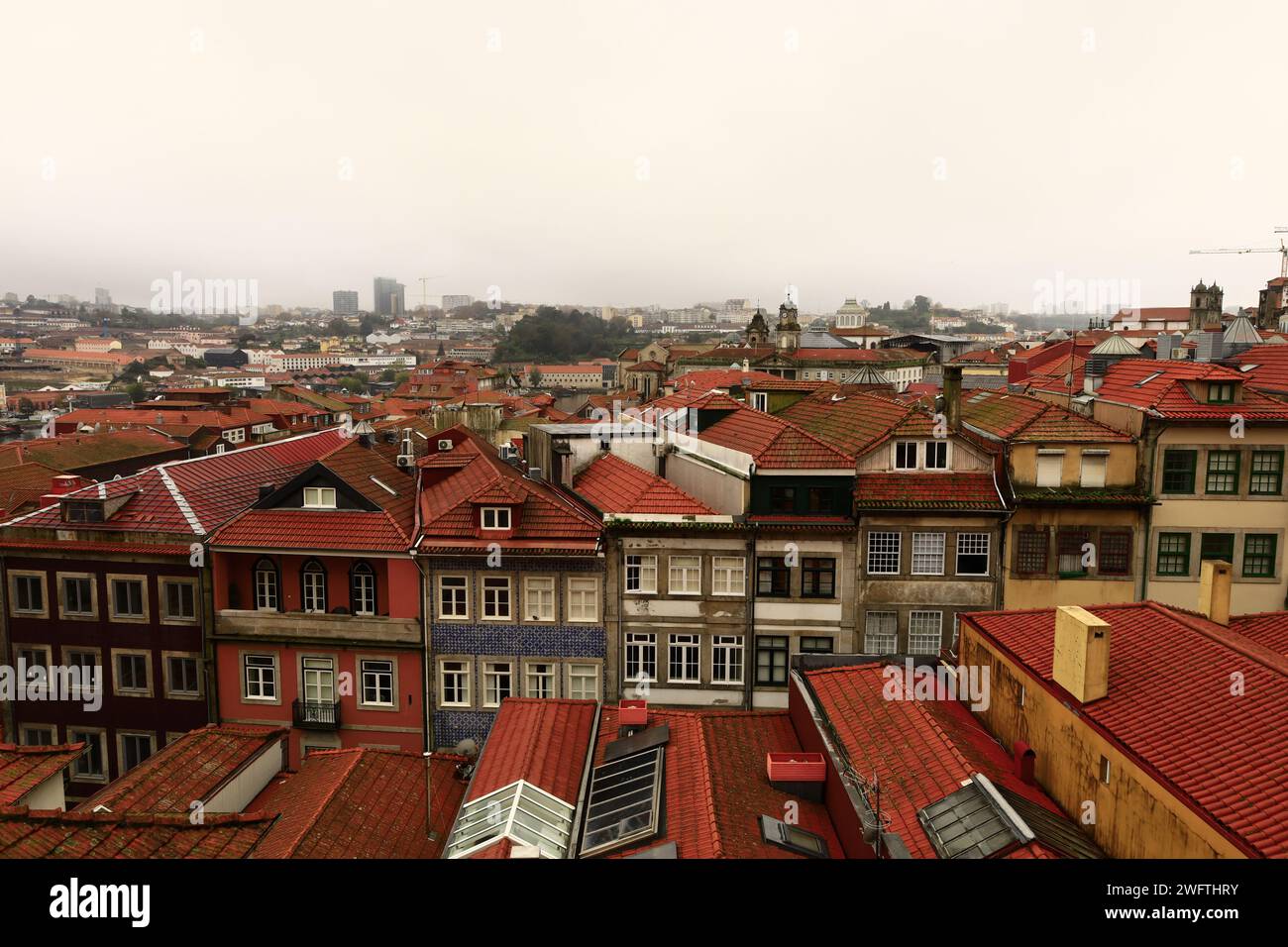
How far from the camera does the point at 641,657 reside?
27719 millimetres

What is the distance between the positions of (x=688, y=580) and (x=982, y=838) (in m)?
15.0

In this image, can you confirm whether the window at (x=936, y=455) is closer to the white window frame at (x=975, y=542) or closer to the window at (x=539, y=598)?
the white window frame at (x=975, y=542)

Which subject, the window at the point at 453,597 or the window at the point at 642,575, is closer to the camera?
the window at the point at 642,575

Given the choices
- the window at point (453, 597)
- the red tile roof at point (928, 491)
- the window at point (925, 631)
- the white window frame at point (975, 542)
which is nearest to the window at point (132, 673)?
the window at point (453, 597)

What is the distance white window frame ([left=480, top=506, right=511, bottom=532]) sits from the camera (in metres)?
27.1

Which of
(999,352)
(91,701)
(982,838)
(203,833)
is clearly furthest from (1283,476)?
(999,352)

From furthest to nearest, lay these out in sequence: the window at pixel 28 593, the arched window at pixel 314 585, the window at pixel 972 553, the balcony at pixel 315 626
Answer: the window at pixel 28 593
the arched window at pixel 314 585
the balcony at pixel 315 626
the window at pixel 972 553

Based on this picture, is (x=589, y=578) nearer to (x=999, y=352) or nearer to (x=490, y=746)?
(x=490, y=746)

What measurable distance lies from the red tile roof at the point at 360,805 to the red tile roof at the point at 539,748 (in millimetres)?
2008

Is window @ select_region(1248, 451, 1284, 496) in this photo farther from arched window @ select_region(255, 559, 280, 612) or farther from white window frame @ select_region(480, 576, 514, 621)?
arched window @ select_region(255, 559, 280, 612)

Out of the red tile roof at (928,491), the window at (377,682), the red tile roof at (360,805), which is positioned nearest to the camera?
the red tile roof at (360,805)

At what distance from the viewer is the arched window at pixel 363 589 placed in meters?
27.8

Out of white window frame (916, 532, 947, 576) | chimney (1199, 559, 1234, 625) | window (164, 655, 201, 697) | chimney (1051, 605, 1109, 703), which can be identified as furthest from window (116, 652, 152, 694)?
chimney (1199, 559, 1234, 625)

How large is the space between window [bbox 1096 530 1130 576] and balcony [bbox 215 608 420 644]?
845 inches
